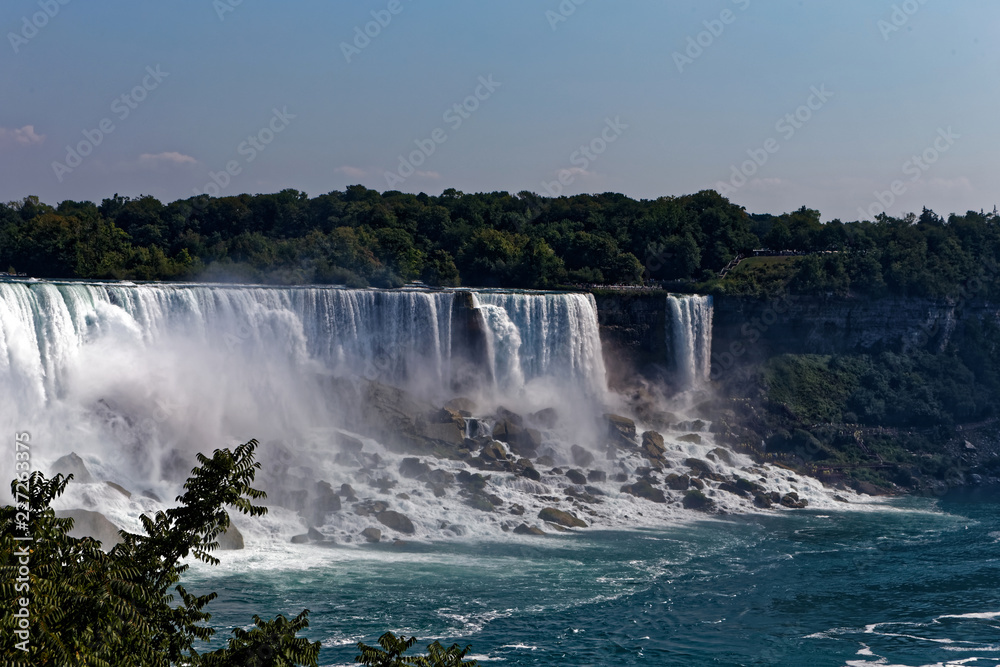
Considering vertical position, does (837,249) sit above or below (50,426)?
above

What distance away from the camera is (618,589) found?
23.9m

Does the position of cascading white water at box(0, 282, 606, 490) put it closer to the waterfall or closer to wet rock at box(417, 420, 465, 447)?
the waterfall

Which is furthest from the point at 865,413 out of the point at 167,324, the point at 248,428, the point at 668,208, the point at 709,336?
the point at 167,324

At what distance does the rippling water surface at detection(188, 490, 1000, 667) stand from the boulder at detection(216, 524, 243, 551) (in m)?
0.34

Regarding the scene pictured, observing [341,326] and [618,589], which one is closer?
[618,589]

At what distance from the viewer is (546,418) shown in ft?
127

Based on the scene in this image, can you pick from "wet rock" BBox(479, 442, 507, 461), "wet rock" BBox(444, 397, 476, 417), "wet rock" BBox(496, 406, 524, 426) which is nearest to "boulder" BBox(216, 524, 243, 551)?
"wet rock" BBox(479, 442, 507, 461)

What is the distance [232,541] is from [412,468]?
7.83 m

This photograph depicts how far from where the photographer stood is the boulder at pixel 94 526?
23.6 metres

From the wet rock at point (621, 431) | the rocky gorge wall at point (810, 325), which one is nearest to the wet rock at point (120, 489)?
the wet rock at point (621, 431)

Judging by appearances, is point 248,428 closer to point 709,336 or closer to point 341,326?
point 341,326

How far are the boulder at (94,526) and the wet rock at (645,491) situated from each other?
53.5 feet

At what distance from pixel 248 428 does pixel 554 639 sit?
15.9 meters

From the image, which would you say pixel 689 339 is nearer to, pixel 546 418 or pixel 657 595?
pixel 546 418
